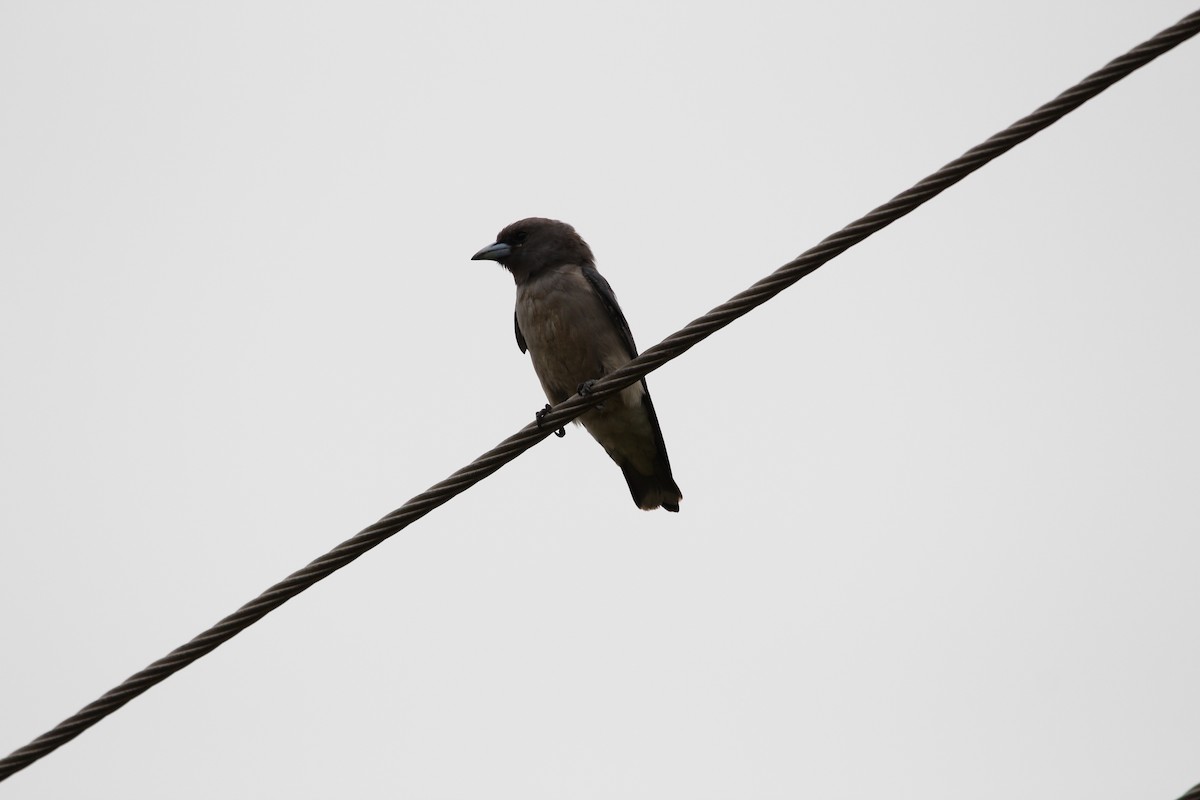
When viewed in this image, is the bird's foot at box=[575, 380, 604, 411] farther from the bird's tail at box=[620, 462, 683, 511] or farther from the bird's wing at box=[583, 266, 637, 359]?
the bird's tail at box=[620, 462, 683, 511]

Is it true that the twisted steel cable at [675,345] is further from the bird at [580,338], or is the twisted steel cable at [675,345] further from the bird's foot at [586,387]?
the bird at [580,338]

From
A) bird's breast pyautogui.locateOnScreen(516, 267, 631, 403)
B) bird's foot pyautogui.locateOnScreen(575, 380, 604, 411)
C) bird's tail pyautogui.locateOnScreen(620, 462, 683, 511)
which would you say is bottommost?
bird's tail pyautogui.locateOnScreen(620, 462, 683, 511)

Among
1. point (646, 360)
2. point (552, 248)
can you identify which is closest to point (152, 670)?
point (646, 360)

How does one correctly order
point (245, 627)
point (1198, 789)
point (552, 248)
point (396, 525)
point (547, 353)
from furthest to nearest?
point (552, 248)
point (547, 353)
point (396, 525)
point (245, 627)
point (1198, 789)

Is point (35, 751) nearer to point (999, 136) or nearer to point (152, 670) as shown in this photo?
point (152, 670)

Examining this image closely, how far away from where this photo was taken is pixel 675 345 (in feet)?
14.3

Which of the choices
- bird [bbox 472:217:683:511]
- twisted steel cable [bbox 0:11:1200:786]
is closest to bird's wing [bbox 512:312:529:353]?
bird [bbox 472:217:683:511]

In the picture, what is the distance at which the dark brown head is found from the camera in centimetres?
748

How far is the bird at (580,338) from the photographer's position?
693cm

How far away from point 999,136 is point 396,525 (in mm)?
2308

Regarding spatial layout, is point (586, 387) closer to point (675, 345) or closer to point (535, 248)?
point (535, 248)

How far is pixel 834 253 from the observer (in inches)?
156

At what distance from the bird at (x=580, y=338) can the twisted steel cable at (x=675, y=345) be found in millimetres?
2319

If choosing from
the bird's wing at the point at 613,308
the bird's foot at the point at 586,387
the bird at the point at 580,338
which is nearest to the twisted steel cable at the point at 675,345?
the bird's foot at the point at 586,387
